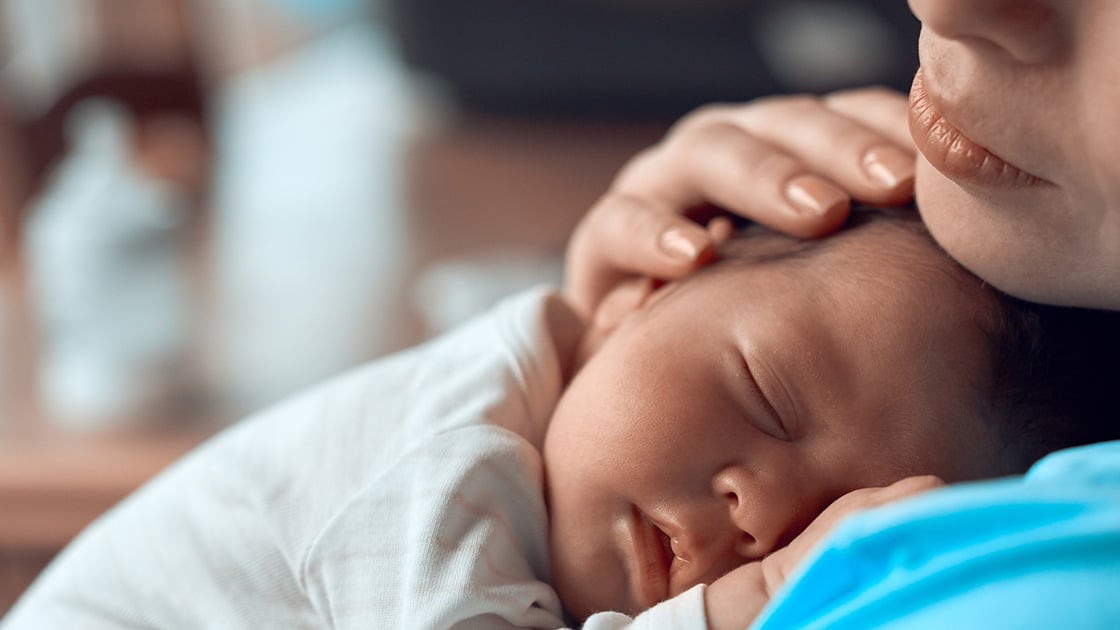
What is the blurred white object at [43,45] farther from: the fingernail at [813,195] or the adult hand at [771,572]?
the adult hand at [771,572]

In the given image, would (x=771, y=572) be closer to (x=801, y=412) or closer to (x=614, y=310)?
(x=801, y=412)

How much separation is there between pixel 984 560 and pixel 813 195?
0.32 meters

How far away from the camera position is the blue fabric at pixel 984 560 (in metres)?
0.40

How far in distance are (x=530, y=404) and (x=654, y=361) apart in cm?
10

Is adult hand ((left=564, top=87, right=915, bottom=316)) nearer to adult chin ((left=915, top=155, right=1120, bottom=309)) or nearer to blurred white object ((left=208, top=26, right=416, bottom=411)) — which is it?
adult chin ((left=915, top=155, right=1120, bottom=309))

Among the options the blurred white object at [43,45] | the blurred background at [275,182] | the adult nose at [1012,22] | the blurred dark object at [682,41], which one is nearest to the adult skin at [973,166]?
the adult nose at [1012,22]

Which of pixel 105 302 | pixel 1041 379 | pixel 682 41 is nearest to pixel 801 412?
pixel 1041 379

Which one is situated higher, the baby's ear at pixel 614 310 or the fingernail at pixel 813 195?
the fingernail at pixel 813 195

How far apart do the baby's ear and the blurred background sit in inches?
36.2

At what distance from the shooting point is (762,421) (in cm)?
64

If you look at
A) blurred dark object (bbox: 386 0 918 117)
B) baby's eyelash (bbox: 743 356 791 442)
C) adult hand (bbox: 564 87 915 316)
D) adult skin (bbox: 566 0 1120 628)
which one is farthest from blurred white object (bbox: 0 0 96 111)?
baby's eyelash (bbox: 743 356 791 442)

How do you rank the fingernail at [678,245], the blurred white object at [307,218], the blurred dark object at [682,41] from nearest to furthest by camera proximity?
the fingernail at [678,245]
the blurred white object at [307,218]
the blurred dark object at [682,41]

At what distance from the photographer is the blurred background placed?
64.3 inches

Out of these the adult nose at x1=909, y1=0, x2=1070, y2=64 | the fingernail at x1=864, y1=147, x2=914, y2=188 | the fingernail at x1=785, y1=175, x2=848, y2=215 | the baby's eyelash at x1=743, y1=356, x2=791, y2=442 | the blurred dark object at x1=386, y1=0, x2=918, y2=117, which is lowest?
the blurred dark object at x1=386, y1=0, x2=918, y2=117
